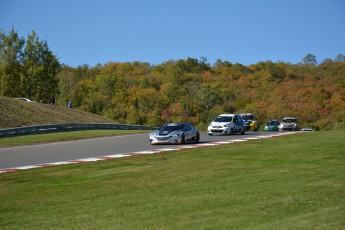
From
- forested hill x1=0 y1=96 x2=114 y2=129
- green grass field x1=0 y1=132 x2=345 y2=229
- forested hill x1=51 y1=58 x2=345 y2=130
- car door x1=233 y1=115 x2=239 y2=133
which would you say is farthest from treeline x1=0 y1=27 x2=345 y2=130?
green grass field x1=0 y1=132 x2=345 y2=229

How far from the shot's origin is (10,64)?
2771 inches

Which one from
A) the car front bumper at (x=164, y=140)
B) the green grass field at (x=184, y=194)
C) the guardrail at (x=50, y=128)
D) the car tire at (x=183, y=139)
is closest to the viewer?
the green grass field at (x=184, y=194)

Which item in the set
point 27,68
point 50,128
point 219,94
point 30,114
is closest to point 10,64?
point 27,68

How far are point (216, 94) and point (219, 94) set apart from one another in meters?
2.62

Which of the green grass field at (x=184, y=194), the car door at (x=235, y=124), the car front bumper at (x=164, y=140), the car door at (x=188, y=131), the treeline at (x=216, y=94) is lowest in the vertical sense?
the green grass field at (x=184, y=194)

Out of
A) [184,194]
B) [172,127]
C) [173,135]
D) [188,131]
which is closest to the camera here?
[184,194]

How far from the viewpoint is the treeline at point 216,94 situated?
8794 centimetres

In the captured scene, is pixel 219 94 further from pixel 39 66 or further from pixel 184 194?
pixel 184 194

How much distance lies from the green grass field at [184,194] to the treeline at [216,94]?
5872 centimetres

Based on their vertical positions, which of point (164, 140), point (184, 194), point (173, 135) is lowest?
point (184, 194)

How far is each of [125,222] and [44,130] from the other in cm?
3111

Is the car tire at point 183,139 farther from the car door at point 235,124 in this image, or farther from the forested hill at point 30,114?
the forested hill at point 30,114

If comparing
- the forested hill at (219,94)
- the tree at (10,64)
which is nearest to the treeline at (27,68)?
the tree at (10,64)

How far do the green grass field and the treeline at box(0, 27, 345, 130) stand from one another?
58.7 meters
